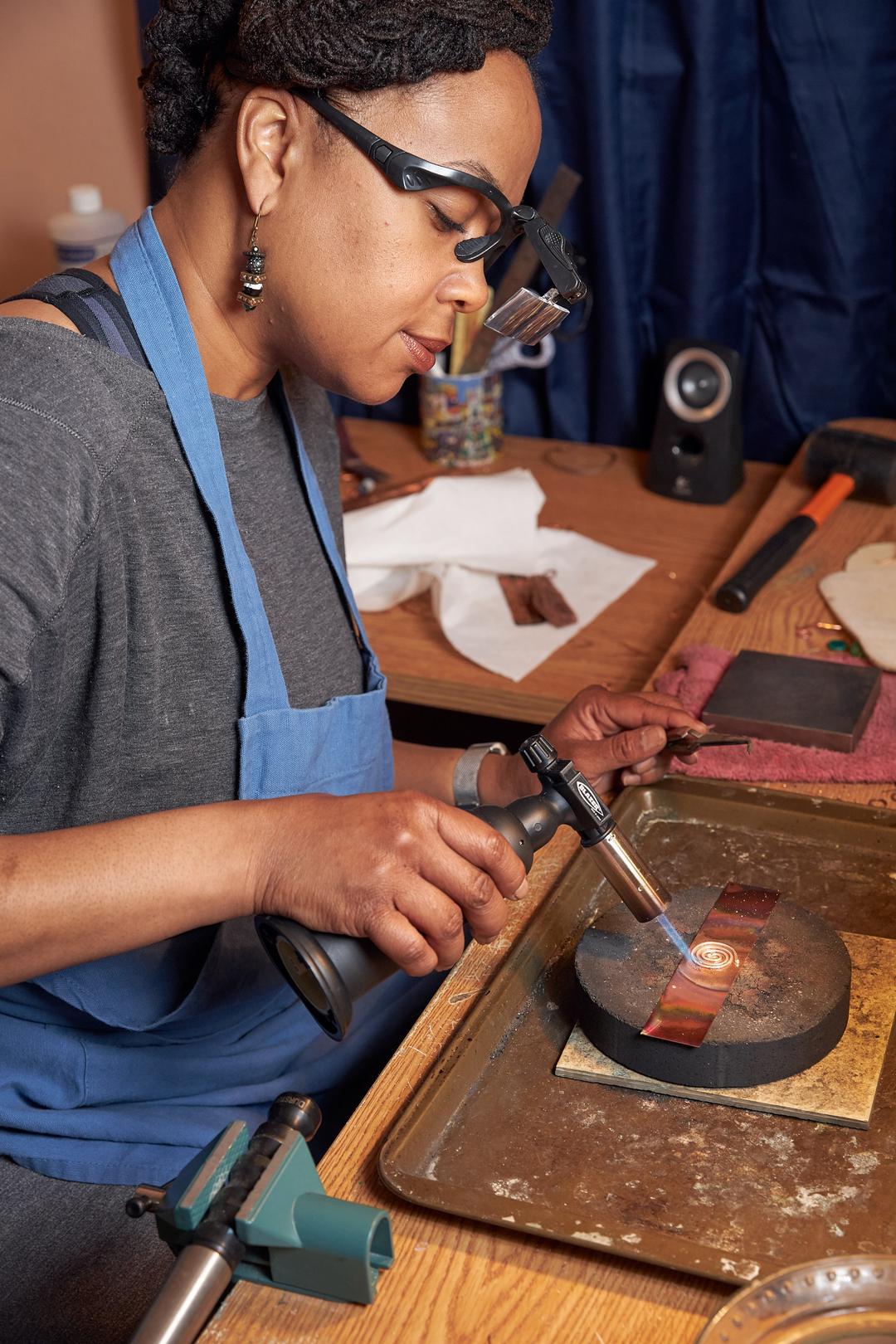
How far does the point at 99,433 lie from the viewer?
1.04m

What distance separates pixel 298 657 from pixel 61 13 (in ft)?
5.25

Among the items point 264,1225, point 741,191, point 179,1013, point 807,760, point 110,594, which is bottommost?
point 179,1013

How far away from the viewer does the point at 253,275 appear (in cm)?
113

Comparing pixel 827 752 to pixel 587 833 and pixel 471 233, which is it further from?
pixel 471 233

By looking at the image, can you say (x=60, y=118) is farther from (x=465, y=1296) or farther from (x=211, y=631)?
(x=465, y=1296)

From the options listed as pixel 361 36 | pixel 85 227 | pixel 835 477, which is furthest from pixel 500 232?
pixel 85 227

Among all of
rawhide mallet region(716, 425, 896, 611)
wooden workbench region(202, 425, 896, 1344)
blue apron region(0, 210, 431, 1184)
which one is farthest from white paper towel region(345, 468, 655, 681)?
wooden workbench region(202, 425, 896, 1344)

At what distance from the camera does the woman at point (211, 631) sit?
3.13ft

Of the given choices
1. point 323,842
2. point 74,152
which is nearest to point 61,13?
point 74,152

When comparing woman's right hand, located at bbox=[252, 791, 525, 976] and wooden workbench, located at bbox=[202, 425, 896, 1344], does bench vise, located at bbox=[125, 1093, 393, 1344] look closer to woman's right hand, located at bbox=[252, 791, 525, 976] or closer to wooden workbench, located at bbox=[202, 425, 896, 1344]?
wooden workbench, located at bbox=[202, 425, 896, 1344]

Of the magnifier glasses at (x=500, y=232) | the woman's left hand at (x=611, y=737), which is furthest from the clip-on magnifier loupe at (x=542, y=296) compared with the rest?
the woman's left hand at (x=611, y=737)

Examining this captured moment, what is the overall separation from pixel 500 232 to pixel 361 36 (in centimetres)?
19

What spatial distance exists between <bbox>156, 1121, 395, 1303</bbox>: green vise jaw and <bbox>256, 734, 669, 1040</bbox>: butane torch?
0.16 m

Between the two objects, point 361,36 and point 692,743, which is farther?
point 692,743
